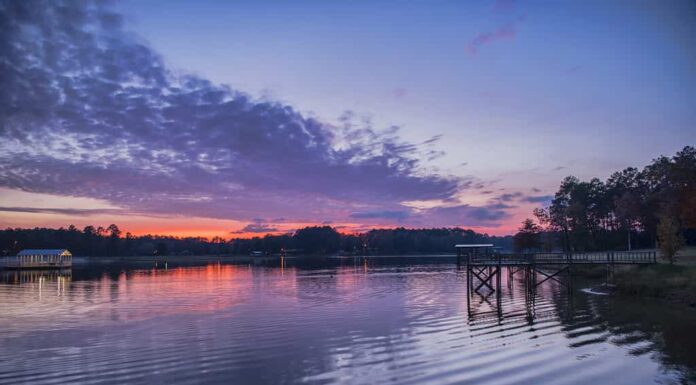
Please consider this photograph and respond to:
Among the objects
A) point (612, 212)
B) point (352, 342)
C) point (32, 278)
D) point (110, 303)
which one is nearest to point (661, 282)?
point (352, 342)

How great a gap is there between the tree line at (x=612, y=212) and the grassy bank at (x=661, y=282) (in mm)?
31823

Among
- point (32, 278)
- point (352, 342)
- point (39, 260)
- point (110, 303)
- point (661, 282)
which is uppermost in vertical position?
point (661, 282)

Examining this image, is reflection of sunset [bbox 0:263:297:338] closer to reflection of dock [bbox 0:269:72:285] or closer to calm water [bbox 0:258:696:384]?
calm water [bbox 0:258:696:384]

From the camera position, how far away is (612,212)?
10744 centimetres

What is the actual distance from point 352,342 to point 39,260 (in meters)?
130

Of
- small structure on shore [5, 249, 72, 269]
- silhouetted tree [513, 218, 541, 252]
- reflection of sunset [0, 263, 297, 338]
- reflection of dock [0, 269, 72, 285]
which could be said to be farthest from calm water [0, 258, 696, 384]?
small structure on shore [5, 249, 72, 269]

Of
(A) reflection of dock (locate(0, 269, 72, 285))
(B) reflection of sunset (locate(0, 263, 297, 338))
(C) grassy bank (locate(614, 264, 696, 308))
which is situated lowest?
(A) reflection of dock (locate(0, 269, 72, 285))

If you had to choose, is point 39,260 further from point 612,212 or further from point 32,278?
point 612,212

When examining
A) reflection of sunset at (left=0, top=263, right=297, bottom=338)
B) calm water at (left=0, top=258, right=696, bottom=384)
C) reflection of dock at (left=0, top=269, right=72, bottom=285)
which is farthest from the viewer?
reflection of dock at (left=0, top=269, right=72, bottom=285)

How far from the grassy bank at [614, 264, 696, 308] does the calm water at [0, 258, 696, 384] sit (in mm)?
2294

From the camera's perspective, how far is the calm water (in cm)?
1992

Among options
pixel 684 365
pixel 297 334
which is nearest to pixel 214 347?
pixel 297 334

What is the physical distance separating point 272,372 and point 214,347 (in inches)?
247

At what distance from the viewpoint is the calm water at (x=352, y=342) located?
1992 centimetres
